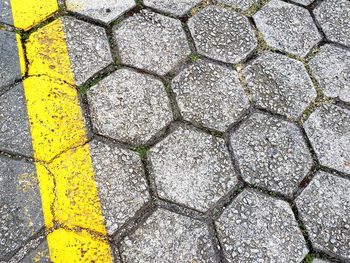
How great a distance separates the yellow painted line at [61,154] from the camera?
5.56 feet

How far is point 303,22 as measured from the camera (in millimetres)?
2520

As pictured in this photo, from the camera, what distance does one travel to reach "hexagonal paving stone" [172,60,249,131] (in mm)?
2088

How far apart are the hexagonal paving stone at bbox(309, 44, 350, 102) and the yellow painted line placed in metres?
1.26

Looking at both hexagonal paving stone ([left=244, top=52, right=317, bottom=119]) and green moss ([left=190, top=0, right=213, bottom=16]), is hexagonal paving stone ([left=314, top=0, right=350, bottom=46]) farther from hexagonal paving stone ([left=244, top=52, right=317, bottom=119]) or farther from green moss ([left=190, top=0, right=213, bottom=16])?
green moss ([left=190, top=0, right=213, bottom=16])

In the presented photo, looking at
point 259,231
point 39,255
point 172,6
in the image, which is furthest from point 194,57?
point 39,255

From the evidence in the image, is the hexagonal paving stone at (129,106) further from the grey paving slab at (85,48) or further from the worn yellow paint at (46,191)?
the worn yellow paint at (46,191)

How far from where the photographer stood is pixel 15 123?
1946 mm

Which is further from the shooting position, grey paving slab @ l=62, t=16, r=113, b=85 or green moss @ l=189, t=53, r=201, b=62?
green moss @ l=189, t=53, r=201, b=62

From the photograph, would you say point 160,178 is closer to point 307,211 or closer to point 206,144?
point 206,144

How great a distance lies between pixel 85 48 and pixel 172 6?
1.86 feet

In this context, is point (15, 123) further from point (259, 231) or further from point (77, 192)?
point (259, 231)

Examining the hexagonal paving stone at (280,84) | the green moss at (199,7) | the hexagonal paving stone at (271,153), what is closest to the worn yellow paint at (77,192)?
the hexagonal paving stone at (271,153)

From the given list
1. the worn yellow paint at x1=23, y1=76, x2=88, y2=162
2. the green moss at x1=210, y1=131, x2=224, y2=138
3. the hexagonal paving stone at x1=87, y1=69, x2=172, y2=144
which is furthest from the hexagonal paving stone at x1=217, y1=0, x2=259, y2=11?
the worn yellow paint at x1=23, y1=76, x2=88, y2=162

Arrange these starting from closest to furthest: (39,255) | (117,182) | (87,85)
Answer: (39,255), (117,182), (87,85)
